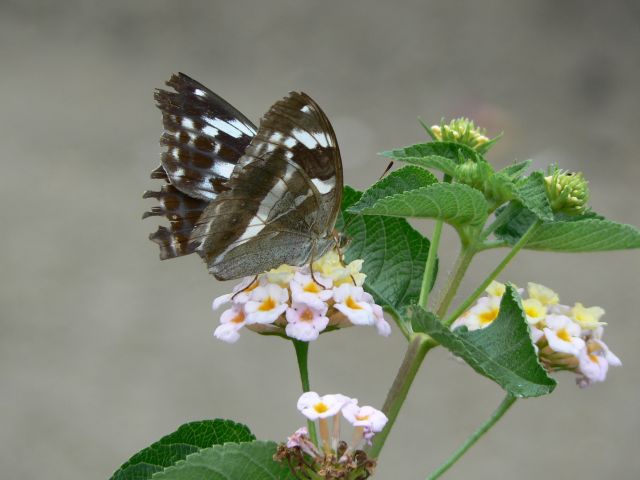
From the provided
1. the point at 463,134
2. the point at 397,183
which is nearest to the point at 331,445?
the point at 397,183

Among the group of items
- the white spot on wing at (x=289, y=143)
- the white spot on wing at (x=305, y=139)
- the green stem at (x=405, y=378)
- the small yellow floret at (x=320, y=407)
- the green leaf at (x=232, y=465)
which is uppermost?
the white spot on wing at (x=305, y=139)

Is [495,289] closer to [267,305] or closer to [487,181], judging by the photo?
[487,181]

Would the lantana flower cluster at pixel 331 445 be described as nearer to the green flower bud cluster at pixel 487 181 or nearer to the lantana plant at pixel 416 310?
the lantana plant at pixel 416 310

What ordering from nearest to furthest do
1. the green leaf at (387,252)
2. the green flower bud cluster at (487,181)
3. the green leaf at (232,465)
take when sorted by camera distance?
the green leaf at (232,465) < the green flower bud cluster at (487,181) < the green leaf at (387,252)

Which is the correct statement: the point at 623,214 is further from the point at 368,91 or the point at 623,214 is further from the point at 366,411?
the point at 366,411

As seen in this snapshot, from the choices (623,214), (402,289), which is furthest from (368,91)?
(402,289)

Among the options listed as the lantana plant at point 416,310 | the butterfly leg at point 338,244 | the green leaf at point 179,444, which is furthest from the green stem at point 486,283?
the green leaf at point 179,444

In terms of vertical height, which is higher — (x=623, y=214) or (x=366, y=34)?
(x=366, y=34)
